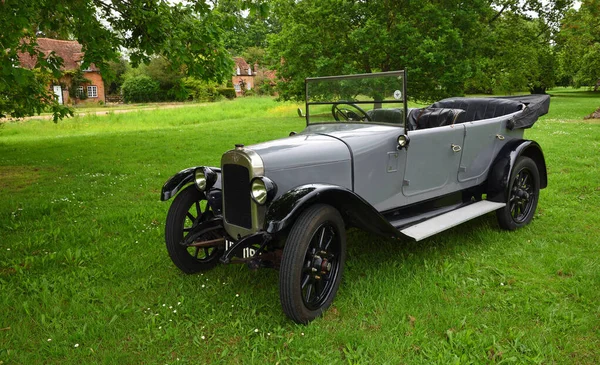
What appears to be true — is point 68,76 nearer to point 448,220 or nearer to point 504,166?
point 504,166

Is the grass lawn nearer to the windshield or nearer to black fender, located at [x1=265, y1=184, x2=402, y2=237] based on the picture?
black fender, located at [x1=265, y1=184, x2=402, y2=237]

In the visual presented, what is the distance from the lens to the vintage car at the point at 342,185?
3.08 metres

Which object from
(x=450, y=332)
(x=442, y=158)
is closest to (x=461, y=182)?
(x=442, y=158)

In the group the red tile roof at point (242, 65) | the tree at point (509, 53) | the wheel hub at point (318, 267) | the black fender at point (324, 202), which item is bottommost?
the wheel hub at point (318, 267)

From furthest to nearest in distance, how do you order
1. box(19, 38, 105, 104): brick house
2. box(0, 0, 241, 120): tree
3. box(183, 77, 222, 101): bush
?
1. box(183, 77, 222, 101): bush
2. box(19, 38, 105, 104): brick house
3. box(0, 0, 241, 120): tree

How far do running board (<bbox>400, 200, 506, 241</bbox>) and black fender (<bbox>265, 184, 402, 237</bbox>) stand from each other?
10.5 inches

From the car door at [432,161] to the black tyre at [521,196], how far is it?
0.66 meters

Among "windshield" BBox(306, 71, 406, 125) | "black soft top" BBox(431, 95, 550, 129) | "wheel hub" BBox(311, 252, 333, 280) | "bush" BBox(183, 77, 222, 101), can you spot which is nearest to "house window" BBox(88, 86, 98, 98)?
"bush" BBox(183, 77, 222, 101)

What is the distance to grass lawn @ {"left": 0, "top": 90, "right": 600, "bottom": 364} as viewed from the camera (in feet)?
9.12

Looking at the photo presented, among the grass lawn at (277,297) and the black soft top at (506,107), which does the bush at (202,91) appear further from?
the black soft top at (506,107)

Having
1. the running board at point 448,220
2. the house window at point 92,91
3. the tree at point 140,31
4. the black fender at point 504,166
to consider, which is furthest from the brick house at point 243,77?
the running board at point 448,220

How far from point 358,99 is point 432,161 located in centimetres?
92

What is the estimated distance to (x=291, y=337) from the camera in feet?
9.55

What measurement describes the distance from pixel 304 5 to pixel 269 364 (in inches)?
604
